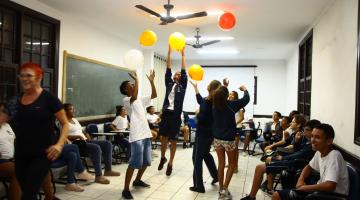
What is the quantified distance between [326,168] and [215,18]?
12.2ft

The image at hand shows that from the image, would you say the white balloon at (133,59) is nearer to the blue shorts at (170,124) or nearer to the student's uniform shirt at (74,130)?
the blue shorts at (170,124)

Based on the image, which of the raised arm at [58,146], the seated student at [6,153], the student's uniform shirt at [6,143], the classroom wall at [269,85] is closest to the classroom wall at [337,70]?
the raised arm at [58,146]

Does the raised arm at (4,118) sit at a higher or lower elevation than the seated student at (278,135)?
higher

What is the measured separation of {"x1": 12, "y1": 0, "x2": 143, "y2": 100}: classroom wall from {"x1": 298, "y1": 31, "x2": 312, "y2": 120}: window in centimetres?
456

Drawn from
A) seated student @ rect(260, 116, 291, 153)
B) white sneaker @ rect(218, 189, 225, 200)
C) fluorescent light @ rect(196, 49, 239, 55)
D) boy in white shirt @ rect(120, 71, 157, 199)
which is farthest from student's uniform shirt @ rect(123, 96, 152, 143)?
fluorescent light @ rect(196, 49, 239, 55)

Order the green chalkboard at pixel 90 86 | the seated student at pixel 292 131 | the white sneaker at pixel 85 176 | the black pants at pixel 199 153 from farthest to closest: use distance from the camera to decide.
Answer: the green chalkboard at pixel 90 86
the white sneaker at pixel 85 176
the seated student at pixel 292 131
the black pants at pixel 199 153

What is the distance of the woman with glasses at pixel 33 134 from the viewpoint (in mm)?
2133

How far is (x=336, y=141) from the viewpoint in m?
3.98

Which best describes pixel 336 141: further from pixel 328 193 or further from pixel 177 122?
pixel 177 122

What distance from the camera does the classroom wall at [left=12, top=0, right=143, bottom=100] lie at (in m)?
5.23

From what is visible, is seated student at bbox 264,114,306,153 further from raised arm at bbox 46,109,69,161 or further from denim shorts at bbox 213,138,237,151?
raised arm at bbox 46,109,69,161

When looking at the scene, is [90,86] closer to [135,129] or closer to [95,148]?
[95,148]

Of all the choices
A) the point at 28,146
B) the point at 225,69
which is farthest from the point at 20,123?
the point at 225,69

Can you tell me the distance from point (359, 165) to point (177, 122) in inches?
109
